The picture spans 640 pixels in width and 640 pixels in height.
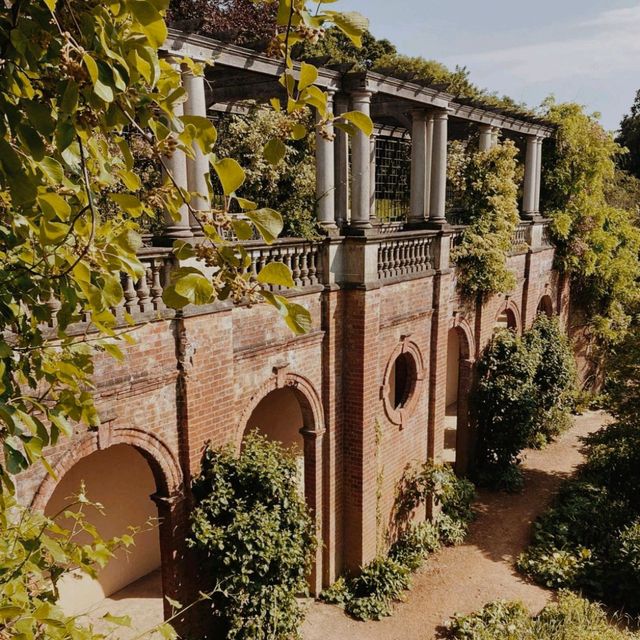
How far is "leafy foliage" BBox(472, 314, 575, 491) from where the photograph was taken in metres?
14.5

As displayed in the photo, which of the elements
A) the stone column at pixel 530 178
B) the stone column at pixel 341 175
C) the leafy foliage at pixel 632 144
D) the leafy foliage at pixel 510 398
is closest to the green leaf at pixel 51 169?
the stone column at pixel 341 175

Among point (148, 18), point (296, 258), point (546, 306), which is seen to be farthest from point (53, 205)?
point (546, 306)

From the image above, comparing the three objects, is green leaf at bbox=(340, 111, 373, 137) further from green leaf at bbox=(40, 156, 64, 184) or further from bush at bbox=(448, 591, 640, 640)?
bush at bbox=(448, 591, 640, 640)

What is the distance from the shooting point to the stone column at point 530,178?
16844mm

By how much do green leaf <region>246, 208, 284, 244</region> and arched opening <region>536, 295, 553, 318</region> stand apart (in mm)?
18247

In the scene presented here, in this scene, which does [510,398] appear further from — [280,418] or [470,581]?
[280,418]

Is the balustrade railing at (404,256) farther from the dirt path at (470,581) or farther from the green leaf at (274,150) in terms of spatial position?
the green leaf at (274,150)

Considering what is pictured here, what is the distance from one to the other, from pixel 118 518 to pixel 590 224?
15.6 m

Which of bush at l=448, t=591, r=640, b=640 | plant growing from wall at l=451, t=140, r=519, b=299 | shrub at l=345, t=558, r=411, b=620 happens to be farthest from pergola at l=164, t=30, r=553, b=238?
bush at l=448, t=591, r=640, b=640

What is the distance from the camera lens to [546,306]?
1928 centimetres

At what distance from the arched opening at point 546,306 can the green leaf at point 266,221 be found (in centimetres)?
1825

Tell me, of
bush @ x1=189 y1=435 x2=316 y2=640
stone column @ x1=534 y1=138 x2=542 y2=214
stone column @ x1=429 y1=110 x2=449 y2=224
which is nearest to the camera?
bush @ x1=189 y1=435 x2=316 y2=640

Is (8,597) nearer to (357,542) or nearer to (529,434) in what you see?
(357,542)

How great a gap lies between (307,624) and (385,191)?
11701mm
